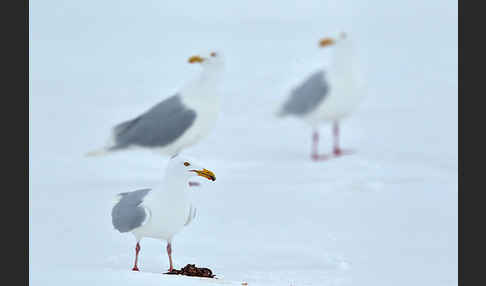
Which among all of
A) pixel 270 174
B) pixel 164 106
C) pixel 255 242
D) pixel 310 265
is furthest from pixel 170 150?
pixel 310 265

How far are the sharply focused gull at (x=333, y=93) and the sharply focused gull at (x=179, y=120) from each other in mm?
1119

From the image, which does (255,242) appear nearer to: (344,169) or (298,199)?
(298,199)

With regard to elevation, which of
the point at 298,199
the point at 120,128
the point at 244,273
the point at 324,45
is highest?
the point at 324,45

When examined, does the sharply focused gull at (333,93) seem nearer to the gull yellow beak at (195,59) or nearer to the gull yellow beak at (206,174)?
the gull yellow beak at (195,59)

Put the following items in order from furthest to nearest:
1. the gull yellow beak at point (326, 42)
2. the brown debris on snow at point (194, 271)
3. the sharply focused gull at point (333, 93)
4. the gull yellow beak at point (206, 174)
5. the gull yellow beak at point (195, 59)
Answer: the gull yellow beak at point (326, 42)
the sharply focused gull at point (333, 93)
the gull yellow beak at point (195, 59)
the brown debris on snow at point (194, 271)
the gull yellow beak at point (206, 174)

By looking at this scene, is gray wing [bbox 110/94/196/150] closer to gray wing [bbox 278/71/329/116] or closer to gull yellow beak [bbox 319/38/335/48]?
gray wing [bbox 278/71/329/116]

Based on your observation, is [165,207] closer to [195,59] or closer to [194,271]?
[194,271]

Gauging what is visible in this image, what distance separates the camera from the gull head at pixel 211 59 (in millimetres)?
4777

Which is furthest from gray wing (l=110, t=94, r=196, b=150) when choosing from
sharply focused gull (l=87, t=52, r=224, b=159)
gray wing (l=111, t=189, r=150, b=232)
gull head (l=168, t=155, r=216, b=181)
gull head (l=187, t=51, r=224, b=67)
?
gull head (l=168, t=155, r=216, b=181)

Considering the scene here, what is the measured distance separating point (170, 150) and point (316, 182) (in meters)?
0.93

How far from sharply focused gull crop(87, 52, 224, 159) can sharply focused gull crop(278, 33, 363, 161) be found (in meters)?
1.12

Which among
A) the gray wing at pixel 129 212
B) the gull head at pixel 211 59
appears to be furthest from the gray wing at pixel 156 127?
the gray wing at pixel 129 212

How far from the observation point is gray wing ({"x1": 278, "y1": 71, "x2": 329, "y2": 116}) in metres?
5.85

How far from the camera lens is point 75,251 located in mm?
3805
